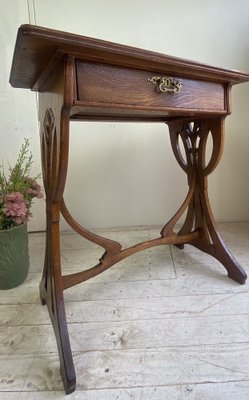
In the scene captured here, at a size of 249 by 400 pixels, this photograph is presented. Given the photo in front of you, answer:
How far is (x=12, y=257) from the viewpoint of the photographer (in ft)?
3.48

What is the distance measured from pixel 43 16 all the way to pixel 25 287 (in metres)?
1.35

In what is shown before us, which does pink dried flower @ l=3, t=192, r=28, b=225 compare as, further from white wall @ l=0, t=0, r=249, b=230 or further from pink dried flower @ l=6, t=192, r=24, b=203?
white wall @ l=0, t=0, r=249, b=230

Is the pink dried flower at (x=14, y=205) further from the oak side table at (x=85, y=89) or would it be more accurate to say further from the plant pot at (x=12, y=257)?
the oak side table at (x=85, y=89)

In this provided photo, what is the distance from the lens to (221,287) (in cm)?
102

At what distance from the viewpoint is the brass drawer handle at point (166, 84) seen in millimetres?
688

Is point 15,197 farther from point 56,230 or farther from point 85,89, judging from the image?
point 85,89

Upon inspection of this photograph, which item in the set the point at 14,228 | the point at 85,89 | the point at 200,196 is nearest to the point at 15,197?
the point at 14,228

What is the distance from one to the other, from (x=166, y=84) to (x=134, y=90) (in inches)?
4.0

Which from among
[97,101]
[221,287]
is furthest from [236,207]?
[97,101]

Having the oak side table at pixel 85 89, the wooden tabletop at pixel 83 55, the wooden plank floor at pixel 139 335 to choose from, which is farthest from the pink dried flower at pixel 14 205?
the wooden tabletop at pixel 83 55

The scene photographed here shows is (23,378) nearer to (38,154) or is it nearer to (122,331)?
(122,331)

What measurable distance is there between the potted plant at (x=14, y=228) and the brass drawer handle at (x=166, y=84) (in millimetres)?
655

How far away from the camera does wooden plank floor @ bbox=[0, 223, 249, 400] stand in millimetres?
640

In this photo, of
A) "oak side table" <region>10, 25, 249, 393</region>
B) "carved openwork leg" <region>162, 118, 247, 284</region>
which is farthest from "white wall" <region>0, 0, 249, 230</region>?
"oak side table" <region>10, 25, 249, 393</region>
